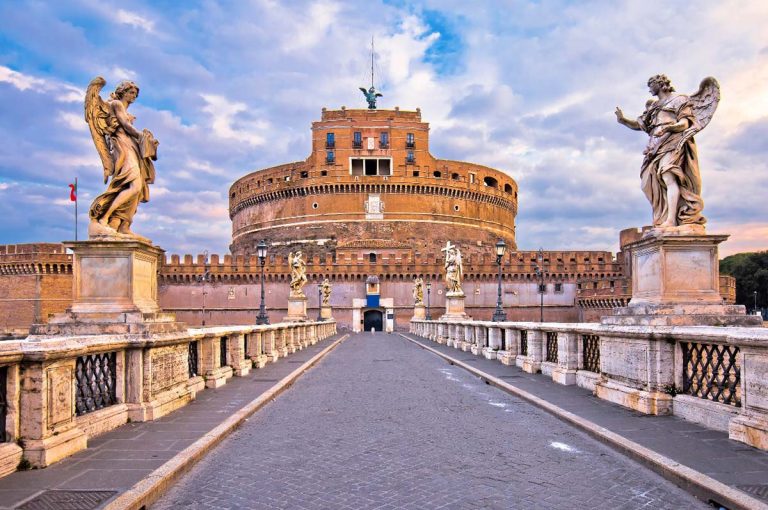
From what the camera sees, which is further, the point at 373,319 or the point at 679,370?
the point at 373,319

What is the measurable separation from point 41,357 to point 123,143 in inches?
141

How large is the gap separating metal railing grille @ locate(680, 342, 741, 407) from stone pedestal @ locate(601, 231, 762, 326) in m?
0.50

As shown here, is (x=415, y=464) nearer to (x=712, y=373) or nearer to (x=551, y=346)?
(x=712, y=373)

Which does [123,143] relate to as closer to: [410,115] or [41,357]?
[41,357]

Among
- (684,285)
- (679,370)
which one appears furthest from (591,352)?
(679,370)

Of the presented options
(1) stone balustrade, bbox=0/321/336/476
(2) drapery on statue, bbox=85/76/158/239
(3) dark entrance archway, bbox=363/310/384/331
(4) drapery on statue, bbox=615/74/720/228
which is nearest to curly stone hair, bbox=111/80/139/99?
(2) drapery on statue, bbox=85/76/158/239

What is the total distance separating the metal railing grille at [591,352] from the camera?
30.9ft

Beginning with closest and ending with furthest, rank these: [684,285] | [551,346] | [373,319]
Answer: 1. [684,285]
2. [551,346]
3. [373,319]

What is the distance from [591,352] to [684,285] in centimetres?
236

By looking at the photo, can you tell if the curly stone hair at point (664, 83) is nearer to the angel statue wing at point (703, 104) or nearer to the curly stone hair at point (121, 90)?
the angel statue wing at point (703, 104)

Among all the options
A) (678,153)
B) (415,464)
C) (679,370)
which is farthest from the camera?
(678,153)

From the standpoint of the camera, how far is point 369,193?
248 feet

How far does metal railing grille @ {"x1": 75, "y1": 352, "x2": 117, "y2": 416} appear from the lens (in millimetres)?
6176

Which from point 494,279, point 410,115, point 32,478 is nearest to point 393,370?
point 32,478
